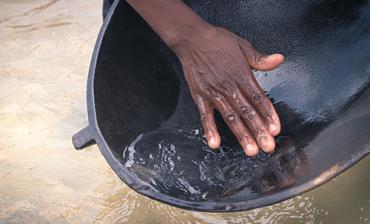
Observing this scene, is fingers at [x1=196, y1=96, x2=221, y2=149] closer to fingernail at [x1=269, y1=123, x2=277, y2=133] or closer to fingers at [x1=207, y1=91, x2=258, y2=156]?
fingers at [x1=207, y1=91, x2=258, y2=156]

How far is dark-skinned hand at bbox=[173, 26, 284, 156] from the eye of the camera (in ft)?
4.77

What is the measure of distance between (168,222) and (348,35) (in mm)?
951

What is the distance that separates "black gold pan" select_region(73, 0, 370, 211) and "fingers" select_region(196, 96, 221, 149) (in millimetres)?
128

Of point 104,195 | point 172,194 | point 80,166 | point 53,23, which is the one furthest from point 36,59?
point 172,194

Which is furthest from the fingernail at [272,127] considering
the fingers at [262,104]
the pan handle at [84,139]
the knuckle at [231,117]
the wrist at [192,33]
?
the pan handle at [84,139]

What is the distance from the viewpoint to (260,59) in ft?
4.94

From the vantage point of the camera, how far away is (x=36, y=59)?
276cm

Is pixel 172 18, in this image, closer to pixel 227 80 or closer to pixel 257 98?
pixel 227 80

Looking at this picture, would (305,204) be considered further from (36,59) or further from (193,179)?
(36,59)

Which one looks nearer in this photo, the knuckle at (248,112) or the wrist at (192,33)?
the knuckle at (248,112)

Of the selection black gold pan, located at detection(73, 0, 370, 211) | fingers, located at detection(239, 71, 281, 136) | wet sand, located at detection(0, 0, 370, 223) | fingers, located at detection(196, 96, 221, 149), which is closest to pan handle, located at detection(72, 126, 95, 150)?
black gold pan, located at detection(73, 0, 370, 211)

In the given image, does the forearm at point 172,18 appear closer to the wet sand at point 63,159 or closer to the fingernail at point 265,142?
the fingernail at point 265,142

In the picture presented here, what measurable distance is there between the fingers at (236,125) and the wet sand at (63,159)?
0.51 meters

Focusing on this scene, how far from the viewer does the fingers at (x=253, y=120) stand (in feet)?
4.56
